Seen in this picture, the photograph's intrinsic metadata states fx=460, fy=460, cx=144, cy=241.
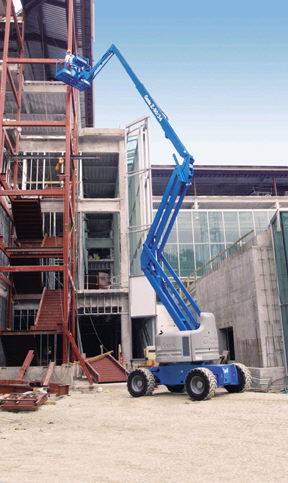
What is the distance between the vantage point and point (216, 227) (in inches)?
1829

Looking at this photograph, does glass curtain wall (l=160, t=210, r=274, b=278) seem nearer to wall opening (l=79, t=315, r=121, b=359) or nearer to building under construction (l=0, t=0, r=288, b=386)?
building under construction (l=0, t=0, r=288, b=386)

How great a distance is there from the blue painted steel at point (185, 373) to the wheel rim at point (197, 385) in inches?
24.6

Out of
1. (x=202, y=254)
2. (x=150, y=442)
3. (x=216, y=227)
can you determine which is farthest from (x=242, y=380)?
(x=216, y=227)

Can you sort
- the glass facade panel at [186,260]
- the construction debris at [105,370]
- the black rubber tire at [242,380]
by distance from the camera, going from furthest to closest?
the glass facade panel at [186,260] < the construction debris at [105,370] < the black rubber tire at [242,380]

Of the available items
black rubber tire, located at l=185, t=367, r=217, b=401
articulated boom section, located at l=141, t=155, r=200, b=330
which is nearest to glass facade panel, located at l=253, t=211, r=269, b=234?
articulated boom section, located at l=141, t=155, r=200, b=330

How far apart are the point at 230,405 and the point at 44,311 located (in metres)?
15.5

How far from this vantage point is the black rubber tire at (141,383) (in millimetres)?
16172

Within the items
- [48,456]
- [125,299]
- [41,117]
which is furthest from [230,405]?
[41,117]

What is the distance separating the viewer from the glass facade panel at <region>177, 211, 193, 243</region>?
149 ft

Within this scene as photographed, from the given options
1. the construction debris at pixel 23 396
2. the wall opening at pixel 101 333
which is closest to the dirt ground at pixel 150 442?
the construction debris at pixel 23 396

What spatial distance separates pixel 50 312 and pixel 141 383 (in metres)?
11.4

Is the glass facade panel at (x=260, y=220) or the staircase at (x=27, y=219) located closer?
the staircase at (x=27, y=219)

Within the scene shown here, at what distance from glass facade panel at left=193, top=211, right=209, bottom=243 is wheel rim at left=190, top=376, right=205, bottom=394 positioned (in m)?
31.3

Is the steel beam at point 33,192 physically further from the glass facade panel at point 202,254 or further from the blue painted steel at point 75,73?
the glass facade panel at point 202,254
